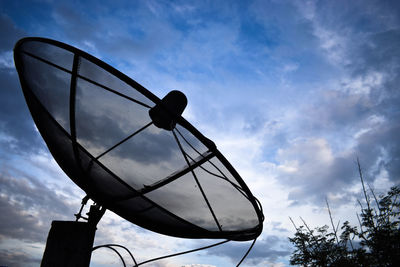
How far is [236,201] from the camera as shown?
3.93 m

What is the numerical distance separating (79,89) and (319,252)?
23050mm

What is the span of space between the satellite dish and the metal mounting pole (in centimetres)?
58

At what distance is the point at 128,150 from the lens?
11.6ft

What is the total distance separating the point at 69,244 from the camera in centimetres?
257

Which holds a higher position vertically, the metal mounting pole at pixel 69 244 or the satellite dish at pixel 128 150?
the satellite dish at pixel 128 150

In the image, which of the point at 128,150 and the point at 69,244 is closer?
the point at 69,244

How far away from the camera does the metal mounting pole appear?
2488mm

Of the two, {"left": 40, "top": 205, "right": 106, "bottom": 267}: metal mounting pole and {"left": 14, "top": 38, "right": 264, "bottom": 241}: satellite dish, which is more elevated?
{"left": 14, "top": 38, "right": 264, "bottom": 241}: satellite dish

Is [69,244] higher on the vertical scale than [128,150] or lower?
lower

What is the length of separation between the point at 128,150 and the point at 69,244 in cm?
144

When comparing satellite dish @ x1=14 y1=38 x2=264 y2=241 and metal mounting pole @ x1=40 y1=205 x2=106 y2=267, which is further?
satellite dish @ x1=14 y1=38 x2=264 y2=241

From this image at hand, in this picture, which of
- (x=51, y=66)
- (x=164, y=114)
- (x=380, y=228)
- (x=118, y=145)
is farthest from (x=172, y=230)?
(x=380, y=228)

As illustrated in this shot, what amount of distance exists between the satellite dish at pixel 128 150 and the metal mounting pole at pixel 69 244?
1.90 feet

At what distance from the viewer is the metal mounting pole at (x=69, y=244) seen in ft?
→ 8.16
